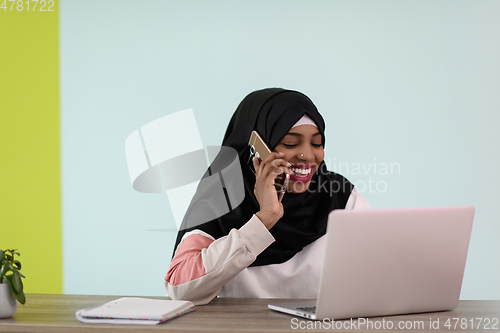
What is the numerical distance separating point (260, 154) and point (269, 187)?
7.6 inches

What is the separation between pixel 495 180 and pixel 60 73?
117 inches

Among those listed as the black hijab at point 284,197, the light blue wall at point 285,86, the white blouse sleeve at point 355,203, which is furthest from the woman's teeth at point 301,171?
the light blue wall at point 285,86

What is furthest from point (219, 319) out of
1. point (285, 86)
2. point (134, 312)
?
point (285, 86)

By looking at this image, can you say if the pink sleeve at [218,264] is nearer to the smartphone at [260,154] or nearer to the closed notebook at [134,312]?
the closed notebook at [134,312]

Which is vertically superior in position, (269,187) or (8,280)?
(269,187)

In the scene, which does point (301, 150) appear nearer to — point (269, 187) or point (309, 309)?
point (269, 187)

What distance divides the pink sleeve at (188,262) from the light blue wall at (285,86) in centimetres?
166

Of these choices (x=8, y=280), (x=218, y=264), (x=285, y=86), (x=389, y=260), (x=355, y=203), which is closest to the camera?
(x=389, y=260)

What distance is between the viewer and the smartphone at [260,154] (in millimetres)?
1709

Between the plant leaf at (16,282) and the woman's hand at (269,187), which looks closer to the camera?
the plant leaf at (16,282)

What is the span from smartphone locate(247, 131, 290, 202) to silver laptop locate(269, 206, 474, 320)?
631 millimetres

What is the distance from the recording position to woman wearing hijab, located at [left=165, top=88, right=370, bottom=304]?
163 centimetres

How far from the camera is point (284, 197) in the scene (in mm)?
1805

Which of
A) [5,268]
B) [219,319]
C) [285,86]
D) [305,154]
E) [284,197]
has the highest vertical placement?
[285,86]
